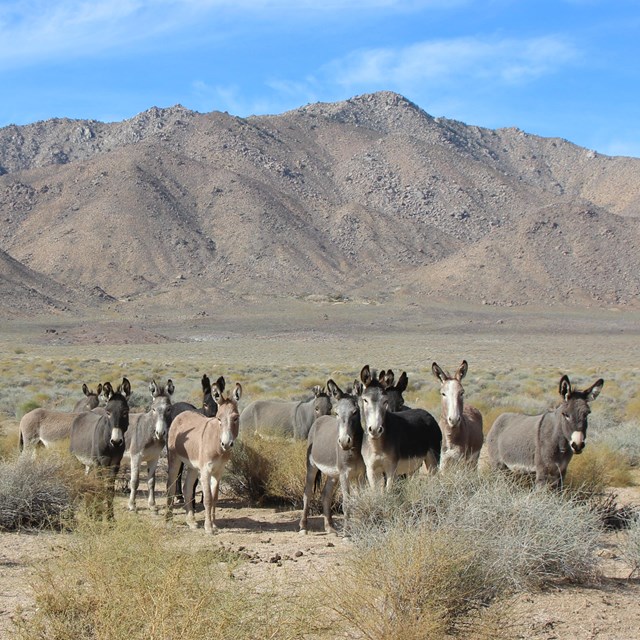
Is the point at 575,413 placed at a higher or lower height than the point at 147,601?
higher

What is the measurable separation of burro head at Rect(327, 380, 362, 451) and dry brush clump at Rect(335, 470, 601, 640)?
86cm

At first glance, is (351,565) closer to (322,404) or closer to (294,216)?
(322,404)

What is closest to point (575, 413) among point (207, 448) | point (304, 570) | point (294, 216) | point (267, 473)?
point (304, 570)

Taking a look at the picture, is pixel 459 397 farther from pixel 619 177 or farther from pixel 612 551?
pixel 619 177

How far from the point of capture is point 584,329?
84.6 metres

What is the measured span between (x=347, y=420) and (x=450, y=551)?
3588 mm

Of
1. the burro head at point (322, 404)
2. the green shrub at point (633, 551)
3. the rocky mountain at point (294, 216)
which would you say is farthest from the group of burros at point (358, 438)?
the rocky mountain at point (294, 216)

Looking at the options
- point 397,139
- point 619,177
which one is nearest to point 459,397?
point 397,139

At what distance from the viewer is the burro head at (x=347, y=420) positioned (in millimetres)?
9828

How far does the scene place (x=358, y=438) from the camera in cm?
1031

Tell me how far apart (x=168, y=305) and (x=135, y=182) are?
33.4 m

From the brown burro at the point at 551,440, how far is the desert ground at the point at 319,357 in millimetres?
1054

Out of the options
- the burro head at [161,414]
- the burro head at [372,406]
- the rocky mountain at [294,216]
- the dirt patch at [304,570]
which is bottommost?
the dirt patch at [304,570]

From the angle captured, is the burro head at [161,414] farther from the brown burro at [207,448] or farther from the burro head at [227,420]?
the burro head at [227,420]
